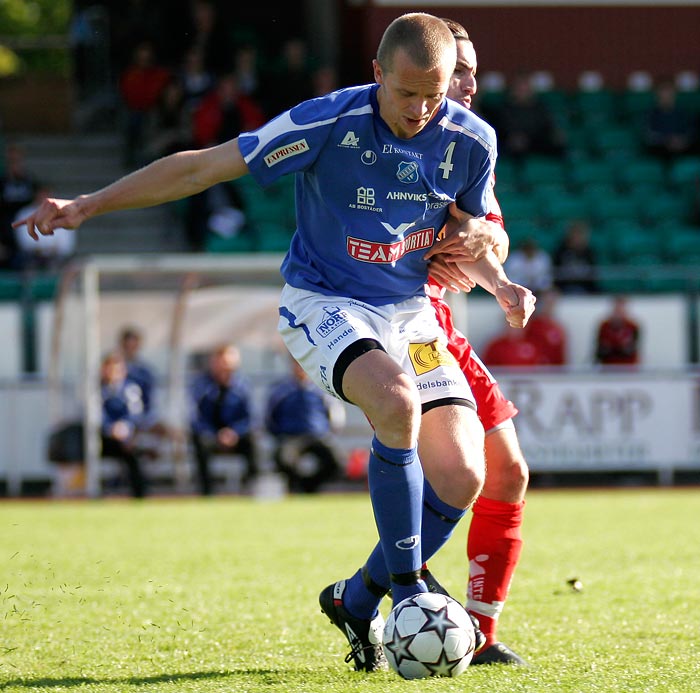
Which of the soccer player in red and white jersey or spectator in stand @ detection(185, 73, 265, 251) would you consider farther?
spectator in stand @ detection(185, 73, 265, 251)

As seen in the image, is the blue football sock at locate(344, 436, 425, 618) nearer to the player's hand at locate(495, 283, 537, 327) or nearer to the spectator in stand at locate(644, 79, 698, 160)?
the player's hand at locate(495, 283, 537, 327)

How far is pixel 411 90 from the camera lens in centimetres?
418

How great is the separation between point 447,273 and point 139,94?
15.2 m

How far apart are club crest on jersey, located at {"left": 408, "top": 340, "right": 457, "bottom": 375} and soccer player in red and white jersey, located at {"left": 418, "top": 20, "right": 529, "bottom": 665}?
18cm

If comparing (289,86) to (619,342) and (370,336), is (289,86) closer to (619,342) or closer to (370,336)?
(619,342)

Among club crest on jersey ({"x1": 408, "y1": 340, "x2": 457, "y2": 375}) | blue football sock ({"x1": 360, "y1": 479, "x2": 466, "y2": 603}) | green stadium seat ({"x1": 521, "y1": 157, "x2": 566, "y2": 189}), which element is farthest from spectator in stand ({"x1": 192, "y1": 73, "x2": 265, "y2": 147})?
blue football sock ({"x1": 360, "y1": 479, "x2": 466, "y2": 603})

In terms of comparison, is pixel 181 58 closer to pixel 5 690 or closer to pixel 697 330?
pixel 697 330

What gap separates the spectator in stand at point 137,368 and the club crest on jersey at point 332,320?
32.5 ft

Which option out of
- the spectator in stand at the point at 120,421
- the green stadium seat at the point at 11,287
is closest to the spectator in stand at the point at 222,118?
the green stadium seat at the point at 11,287

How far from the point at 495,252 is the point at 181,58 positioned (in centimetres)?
1672

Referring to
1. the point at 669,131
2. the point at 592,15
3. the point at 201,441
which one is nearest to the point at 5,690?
the point at 201,441

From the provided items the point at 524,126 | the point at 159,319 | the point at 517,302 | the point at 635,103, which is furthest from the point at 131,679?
the point at 635,103

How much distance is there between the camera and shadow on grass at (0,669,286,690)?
415 centimetres

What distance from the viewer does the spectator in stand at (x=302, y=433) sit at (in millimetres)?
13836
